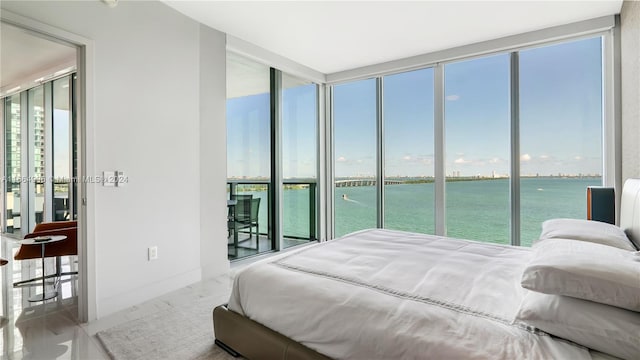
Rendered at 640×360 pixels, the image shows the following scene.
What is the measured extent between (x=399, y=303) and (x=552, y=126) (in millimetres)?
3809

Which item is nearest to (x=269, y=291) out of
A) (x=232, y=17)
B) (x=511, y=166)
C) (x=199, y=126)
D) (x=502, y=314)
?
(x=502, y=314)

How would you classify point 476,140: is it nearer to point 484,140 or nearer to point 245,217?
point 484,140

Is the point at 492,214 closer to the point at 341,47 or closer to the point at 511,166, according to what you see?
the point at 511,166

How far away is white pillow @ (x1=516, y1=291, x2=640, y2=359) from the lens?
3.33ft

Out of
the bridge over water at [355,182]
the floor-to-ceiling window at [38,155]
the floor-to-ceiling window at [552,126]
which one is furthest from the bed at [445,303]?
the floor-to-ceiling window at [38,155]

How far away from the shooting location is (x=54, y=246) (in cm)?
320

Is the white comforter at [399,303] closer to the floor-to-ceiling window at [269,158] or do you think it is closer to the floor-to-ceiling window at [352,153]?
the floor-to-ceiling window at [269,158]

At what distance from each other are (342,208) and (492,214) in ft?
8.20

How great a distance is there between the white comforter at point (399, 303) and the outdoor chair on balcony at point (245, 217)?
2.09 meters

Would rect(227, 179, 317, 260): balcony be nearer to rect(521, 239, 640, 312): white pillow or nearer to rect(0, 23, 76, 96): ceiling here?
rect(0, 23, 76, 96): ceiling

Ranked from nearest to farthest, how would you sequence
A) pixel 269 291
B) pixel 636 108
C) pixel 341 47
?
pixel 269 291, pixel 636 108, pixel 341 47

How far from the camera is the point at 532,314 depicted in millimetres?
1159

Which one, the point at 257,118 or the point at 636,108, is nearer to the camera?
the point at 636,108

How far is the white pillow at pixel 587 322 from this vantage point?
102 cm
